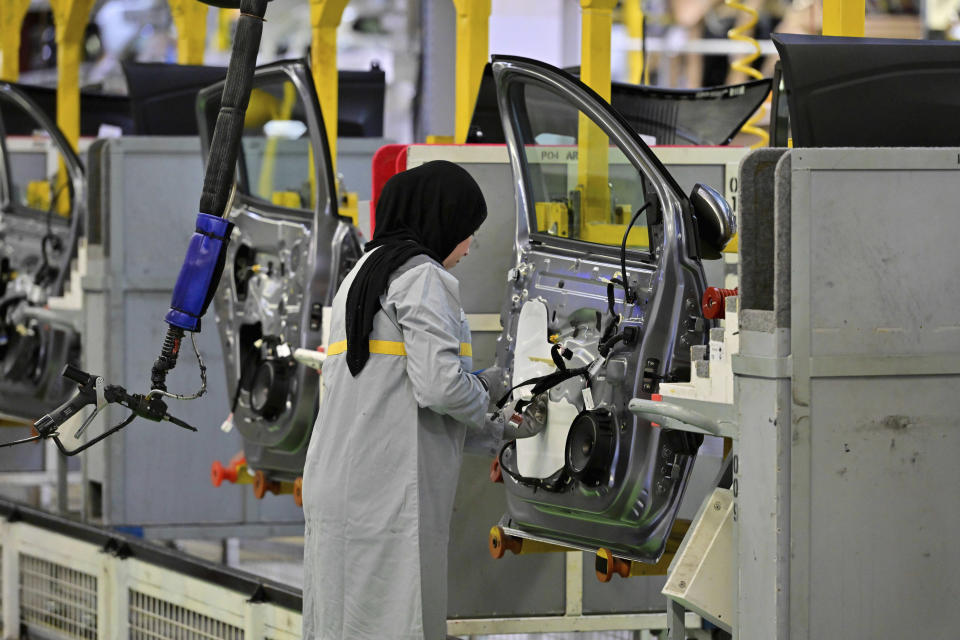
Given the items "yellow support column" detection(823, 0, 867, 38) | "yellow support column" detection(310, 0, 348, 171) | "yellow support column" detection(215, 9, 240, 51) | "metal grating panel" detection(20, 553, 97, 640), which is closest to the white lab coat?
"yellow support column" detection(823, 0, 867, 38)

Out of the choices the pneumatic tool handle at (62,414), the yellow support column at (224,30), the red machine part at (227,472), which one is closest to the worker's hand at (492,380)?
the pneumatic tool handle at (62,414)

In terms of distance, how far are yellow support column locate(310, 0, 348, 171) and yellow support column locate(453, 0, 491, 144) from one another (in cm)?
84

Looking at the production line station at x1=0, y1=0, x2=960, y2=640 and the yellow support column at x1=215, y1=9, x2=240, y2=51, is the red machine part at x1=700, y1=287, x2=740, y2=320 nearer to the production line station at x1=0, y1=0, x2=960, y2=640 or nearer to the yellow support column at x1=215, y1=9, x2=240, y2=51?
the production line station at x1=0, y1=0, x2=960, y2=640

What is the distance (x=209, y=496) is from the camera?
6.87 m

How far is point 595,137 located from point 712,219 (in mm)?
693

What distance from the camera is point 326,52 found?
5816 millimetres

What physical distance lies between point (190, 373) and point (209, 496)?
2.02 feet

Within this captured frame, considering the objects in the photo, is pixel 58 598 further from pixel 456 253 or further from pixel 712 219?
pixel 712 219

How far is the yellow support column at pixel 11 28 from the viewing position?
9.04m

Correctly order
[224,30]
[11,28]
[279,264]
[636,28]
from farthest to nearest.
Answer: [224,30] → [11,28] → [636,28] → [279,264]

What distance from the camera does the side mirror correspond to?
369 cm

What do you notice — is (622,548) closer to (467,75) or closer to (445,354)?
(445,354)

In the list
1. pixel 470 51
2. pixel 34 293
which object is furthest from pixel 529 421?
pixel 34 293

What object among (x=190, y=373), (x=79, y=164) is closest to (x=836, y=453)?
(x=190, y=373)
